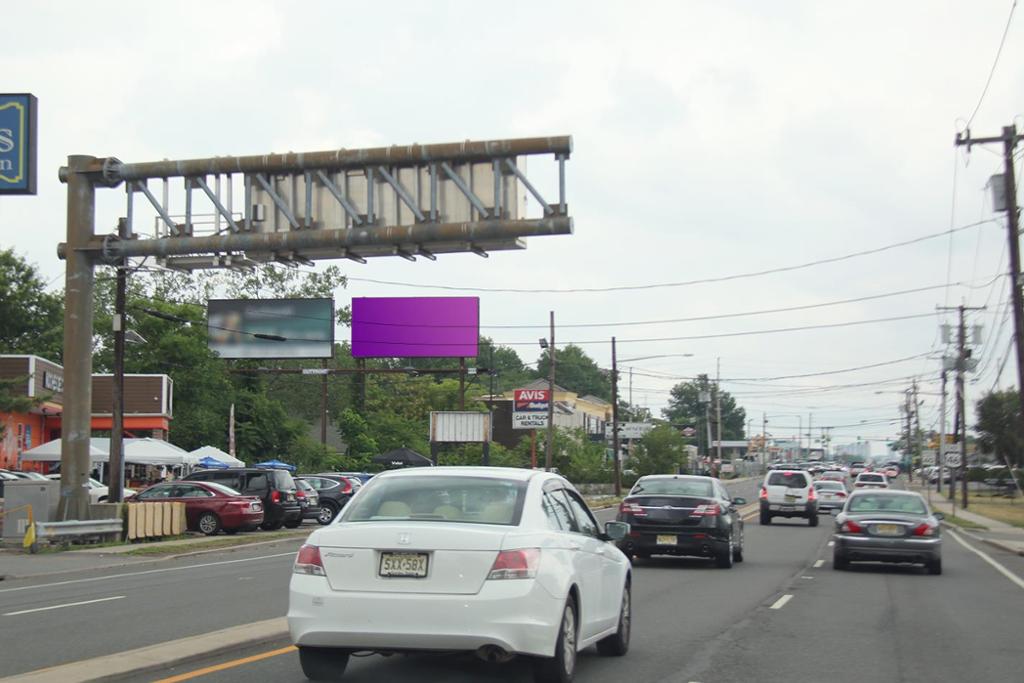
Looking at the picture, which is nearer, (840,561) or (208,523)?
(840,561)

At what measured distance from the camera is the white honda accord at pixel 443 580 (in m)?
8.04

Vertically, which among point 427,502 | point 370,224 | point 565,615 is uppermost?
point 370,224

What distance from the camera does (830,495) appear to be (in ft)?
161

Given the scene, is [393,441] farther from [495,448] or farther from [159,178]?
[159,178]

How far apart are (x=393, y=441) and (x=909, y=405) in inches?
3590

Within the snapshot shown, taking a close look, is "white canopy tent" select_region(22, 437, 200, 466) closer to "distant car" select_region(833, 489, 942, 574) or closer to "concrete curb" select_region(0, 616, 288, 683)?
"distant car" select_region(833, 489, 942, 574)

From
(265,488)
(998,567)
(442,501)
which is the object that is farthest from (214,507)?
(442,501)

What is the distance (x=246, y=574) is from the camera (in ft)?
67.6

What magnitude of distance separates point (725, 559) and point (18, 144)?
57.2ft

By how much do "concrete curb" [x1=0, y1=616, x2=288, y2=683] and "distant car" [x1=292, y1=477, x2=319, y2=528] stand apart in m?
24.4

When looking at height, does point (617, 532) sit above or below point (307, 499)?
above

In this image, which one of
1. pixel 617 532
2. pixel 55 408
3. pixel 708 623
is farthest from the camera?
pixel 55 408

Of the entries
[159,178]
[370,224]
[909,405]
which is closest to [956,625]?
[370,224]

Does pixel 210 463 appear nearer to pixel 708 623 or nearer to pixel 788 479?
pixel 788 479
